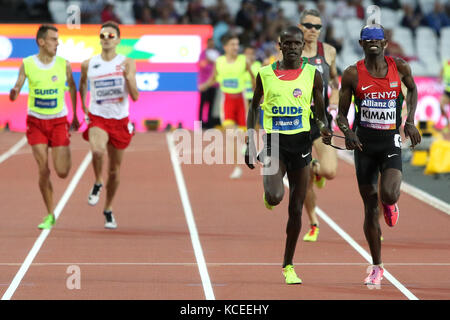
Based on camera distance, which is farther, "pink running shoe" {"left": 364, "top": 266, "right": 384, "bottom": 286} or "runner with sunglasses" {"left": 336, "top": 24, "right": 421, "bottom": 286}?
"pink running shoe" {"left": 364, "top": 266, "right": 384, "bottom": 286}

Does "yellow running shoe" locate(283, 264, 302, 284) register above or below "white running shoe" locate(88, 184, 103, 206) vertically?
above

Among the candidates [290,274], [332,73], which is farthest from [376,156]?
[332,73]

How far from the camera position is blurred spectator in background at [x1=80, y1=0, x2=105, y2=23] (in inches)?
1021

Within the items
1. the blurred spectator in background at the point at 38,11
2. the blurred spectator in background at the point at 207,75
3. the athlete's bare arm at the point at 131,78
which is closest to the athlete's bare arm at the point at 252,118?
the athlete's bare arm at the point at 131,78

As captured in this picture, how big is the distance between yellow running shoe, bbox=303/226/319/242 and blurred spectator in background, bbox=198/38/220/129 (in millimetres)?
12865

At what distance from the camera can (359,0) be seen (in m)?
29.3

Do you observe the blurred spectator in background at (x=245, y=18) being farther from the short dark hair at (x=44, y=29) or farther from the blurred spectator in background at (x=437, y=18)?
the short dark hair at (x=44, y=29)

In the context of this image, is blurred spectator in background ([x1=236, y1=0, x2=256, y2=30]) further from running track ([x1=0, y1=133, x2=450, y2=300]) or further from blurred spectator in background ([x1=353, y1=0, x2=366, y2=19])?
running track ([x1=0, y1=133, x2=450, y2=300])

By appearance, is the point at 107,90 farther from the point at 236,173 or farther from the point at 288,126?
the point at 236,173

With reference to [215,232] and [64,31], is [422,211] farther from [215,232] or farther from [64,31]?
[64,31]

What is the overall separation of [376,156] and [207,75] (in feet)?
51.6

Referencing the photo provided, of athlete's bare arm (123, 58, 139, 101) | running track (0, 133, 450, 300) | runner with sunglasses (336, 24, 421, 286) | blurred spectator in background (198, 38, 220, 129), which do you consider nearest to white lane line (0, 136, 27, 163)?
running track (0, 133, 450, 300)

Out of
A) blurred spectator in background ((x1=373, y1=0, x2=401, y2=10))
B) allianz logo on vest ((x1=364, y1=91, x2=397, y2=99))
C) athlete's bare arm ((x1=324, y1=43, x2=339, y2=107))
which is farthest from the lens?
blurred spectator in background ((x1=373, y1=0, x2=401, y2=10))
